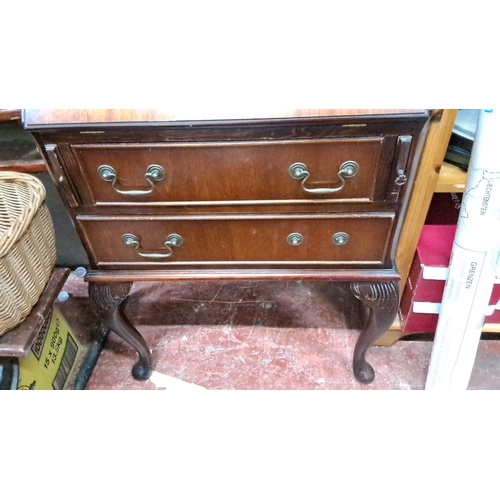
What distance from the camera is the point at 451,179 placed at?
906mm

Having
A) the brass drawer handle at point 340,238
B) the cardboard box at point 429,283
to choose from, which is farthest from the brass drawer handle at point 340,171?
the cardboard box at point 429,283

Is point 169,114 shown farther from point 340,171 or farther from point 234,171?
point 340,171

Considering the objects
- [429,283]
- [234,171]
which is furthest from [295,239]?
[429,283]

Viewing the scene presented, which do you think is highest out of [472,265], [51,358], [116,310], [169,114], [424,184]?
[169,114]

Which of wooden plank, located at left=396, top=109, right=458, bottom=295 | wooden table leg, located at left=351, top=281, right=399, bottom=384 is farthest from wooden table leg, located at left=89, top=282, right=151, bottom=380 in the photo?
wooden plank, located at left=396, top=109, right=458, bottom=295

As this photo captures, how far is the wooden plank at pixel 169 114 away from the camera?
64cm

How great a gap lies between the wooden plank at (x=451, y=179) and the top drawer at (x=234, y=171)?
25 centimetres

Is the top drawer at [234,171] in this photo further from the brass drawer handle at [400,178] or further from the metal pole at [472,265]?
the metal pole at [472,265]

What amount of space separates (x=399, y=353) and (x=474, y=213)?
581 mm

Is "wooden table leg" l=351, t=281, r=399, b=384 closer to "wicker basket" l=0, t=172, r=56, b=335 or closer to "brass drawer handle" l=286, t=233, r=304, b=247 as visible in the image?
"brass drawer handle" l=286, t=233, r=304, b=247

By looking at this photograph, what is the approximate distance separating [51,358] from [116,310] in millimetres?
262

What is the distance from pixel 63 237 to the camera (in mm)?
1460

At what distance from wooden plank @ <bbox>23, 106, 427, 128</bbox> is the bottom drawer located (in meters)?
0.20

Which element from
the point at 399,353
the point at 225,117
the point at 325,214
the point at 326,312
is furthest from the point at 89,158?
the point at 399,353
